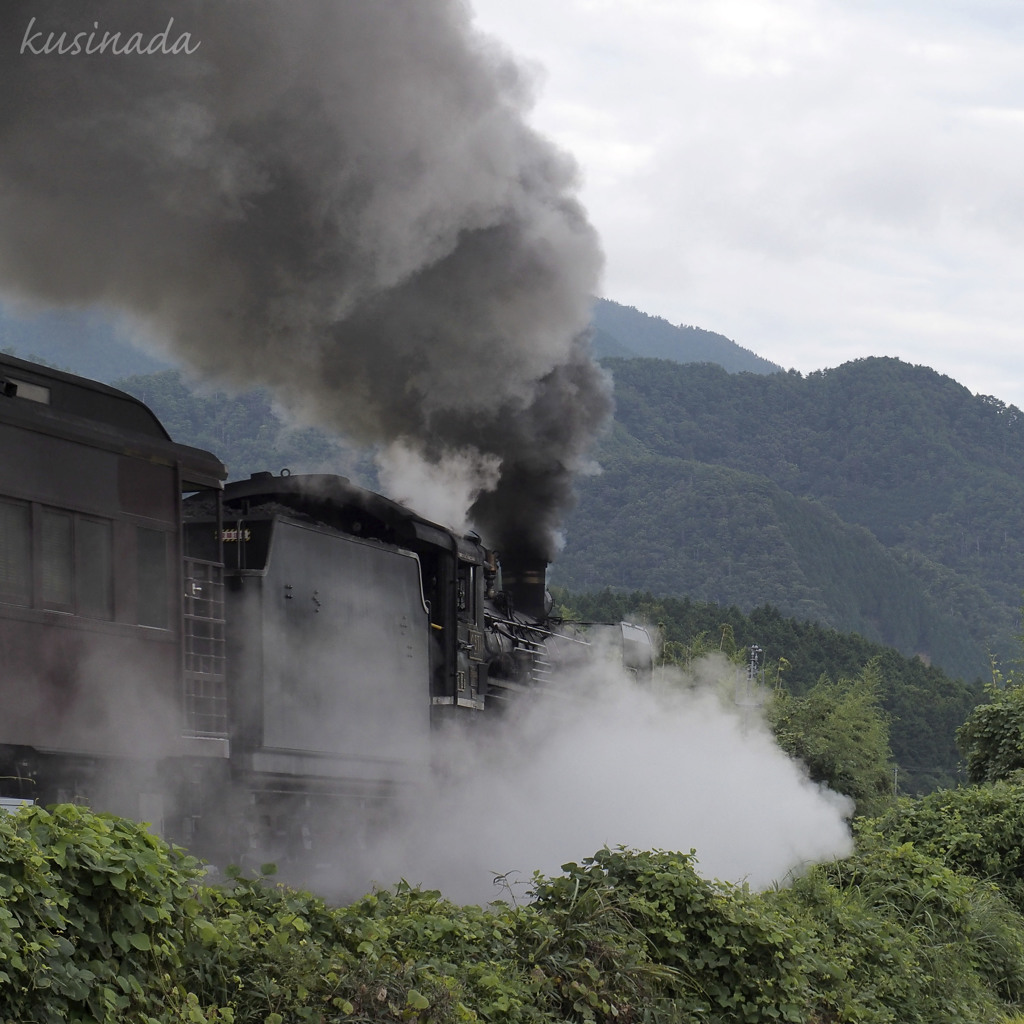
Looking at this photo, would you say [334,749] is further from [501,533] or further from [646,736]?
[501,533]

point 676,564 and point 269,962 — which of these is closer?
point 269,962

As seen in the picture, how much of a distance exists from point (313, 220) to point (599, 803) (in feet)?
23.2

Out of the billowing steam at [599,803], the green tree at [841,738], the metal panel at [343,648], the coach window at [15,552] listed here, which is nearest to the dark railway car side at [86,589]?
the coach window at [15,552]

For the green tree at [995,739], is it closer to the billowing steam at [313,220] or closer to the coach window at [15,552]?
the billowing steam at [313,220]

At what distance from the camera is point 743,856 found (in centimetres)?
1338

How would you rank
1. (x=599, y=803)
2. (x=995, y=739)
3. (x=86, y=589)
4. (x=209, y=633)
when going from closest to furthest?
1. (x=86, y=589)
2. (x=209, y=633)
3. (x=599, y=803)
4. (x=995, y=739)

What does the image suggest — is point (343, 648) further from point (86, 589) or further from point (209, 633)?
point (86, 589)

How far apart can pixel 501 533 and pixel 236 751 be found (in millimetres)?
9055

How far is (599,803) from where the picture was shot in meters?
14.7

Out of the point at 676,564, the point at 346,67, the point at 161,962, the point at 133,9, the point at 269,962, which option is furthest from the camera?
the point at 676,564

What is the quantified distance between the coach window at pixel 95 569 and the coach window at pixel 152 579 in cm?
29

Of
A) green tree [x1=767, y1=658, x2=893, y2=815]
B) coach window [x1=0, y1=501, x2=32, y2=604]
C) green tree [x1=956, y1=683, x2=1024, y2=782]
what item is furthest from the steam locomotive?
green tree [x1=767, y1=658, x2=893, y2=815]

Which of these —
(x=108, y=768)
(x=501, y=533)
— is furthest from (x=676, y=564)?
(x=108, y=768)

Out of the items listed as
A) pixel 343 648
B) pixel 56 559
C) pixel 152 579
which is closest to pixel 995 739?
pixel 343 648
